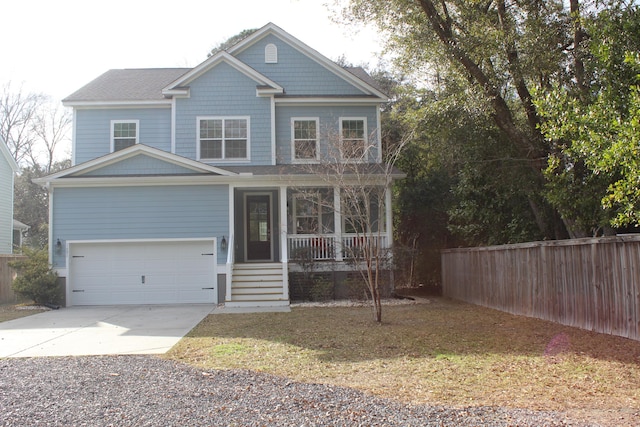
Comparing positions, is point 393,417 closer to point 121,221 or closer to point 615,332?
point 615,332

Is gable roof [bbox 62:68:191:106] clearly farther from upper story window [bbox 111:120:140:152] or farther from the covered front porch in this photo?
the covered front porch

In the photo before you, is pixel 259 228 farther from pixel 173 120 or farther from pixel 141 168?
pixel 173 120

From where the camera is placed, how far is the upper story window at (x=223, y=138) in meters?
16.6

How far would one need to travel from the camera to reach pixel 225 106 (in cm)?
1677

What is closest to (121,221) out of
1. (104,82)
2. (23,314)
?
(23,314)

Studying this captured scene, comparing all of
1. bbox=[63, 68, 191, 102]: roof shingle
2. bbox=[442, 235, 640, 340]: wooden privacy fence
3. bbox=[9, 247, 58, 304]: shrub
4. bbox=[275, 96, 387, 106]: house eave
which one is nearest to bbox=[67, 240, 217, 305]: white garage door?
bbox=[9, 247, 58, 304]: shrub

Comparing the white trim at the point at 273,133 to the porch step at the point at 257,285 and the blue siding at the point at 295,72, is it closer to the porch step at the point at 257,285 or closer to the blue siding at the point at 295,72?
the blue siding at the point at 295,72

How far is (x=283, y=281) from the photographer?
14031 millimetres

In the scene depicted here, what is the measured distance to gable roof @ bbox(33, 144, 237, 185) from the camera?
576 inches

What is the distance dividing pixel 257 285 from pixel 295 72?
7523mm

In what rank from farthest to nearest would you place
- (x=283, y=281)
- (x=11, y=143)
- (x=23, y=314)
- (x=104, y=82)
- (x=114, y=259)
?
(x=11, y=143)
(x=104, y=82)
(x=114, y=259)
(x=283, y=281)
(x=23, y=314)

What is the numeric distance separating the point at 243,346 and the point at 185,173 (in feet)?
26.7

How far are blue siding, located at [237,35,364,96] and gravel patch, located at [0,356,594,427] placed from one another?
41.3 ft

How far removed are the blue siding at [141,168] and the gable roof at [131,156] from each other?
0.26ft
